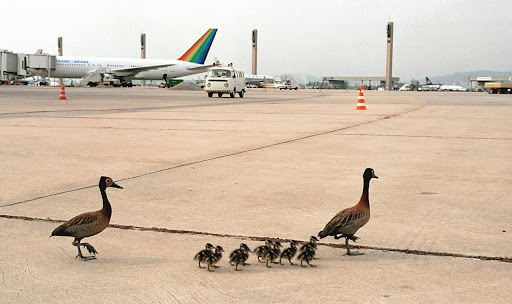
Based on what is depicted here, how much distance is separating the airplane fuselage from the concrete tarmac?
6119 cm

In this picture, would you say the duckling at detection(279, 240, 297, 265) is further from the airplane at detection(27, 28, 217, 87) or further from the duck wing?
the airplane at detection(27, 28, 217, 87)

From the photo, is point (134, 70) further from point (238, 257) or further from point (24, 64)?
point (238, 257)

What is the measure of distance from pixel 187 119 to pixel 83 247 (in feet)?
45.0

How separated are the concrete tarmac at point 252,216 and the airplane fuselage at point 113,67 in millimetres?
61188

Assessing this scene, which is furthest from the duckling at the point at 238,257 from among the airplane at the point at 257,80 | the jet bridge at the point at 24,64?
the airplane at the point at 257,80

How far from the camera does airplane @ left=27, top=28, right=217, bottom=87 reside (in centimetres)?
7112

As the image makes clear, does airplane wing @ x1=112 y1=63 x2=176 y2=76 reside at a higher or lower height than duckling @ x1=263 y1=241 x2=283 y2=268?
higher

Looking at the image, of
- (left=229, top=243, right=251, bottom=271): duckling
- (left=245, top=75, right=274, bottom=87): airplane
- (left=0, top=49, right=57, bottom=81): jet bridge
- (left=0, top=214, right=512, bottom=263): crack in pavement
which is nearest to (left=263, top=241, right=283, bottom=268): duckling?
(left=229, top=243, right=251, bottom=271): duckling

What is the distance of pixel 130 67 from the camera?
74375mm

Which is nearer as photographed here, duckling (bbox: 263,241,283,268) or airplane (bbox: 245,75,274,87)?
duckling (bbox: 263,241,283,268)

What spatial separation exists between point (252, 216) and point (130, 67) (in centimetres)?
7076

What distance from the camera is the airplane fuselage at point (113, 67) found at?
70.9m

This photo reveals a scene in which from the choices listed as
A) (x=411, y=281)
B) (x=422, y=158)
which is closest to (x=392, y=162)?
(x=422, y=158)

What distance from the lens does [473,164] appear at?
9188 mm
